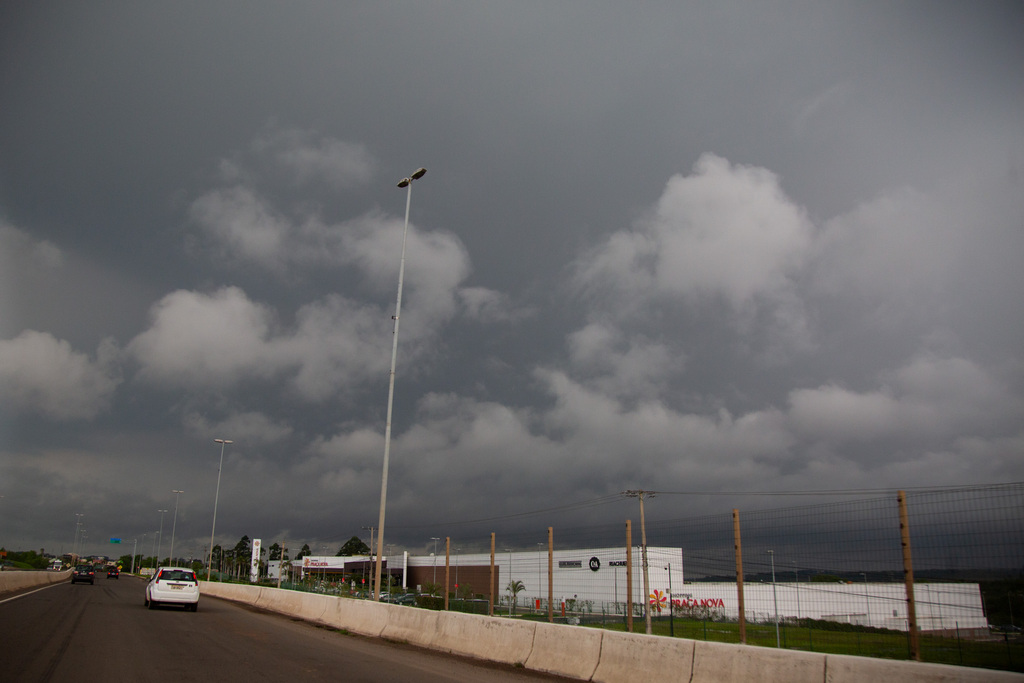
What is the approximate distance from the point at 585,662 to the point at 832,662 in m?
4.55

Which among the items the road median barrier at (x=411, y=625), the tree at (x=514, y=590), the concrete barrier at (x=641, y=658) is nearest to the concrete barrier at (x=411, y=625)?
the road median barrier at (x=411, y=625)

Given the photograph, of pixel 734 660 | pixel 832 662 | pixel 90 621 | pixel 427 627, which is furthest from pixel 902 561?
pixel 90 621

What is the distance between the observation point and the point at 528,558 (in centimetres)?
1900

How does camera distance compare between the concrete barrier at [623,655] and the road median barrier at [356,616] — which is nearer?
the concrete barrier at [623,655]

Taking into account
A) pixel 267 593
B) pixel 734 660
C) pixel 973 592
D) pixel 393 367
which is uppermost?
pixel 393 367

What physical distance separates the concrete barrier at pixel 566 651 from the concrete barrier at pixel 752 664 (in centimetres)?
232

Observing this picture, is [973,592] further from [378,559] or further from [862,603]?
[378,559]

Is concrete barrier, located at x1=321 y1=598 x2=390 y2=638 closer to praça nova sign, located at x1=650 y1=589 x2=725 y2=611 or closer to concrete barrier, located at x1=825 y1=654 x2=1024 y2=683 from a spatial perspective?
praça nova sign, located at x1=650 y1=589 x2=725 y2=611

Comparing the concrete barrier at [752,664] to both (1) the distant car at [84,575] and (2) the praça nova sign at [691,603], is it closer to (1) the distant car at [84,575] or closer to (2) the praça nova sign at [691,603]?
(2) the praça nova sign at [691,603]

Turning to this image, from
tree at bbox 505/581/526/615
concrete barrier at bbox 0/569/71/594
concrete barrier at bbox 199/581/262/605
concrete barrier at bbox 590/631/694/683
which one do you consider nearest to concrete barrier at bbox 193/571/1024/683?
concrete barrier at bbox 590/631/694/683

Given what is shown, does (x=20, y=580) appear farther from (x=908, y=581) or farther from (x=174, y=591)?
(x=908, y=581)

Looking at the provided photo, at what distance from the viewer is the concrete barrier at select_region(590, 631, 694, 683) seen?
917cm

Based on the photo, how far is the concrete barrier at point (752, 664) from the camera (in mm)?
7672

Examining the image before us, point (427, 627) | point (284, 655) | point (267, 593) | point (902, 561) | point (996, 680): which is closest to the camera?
point (996, 680)
